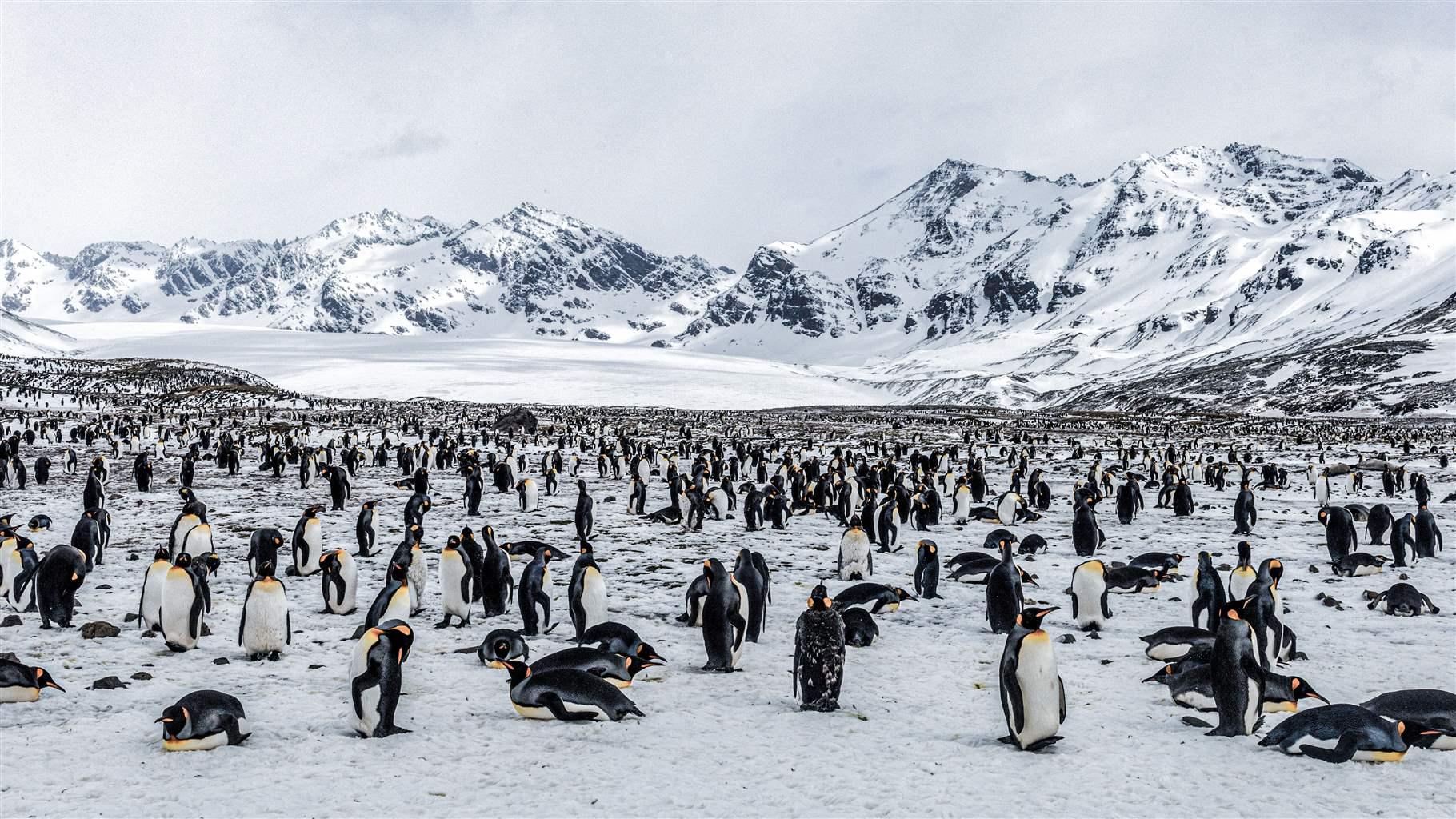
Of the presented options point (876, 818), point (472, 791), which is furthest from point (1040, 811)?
point (472, 791)

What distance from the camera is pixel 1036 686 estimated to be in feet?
17.1

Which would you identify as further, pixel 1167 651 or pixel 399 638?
pixel 1167 651

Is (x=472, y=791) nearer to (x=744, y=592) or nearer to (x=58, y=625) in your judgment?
(x=744, y=592)

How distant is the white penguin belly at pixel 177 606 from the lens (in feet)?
22.2

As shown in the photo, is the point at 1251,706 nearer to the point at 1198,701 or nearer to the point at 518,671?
the point at 1198,701

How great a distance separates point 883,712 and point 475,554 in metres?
4.25

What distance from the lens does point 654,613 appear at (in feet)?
27.6

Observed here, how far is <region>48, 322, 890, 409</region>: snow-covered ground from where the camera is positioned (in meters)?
82.5

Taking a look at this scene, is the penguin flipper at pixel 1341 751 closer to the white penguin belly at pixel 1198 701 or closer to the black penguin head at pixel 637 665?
the white penguin belly at pixel 1198 701

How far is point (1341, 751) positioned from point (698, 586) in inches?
192

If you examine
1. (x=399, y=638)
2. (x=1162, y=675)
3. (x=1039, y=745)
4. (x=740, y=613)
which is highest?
(x=399, y=638)

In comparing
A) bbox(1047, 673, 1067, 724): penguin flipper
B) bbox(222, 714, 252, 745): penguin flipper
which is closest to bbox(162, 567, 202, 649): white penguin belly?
bbox(222, 714, 252, 745): penguin flipper

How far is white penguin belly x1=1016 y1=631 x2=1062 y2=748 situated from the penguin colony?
1cm

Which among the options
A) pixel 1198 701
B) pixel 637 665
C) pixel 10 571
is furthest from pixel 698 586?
pixel 10 571
